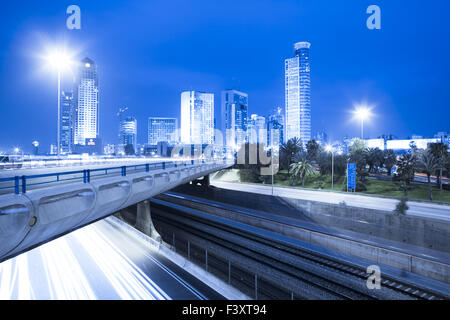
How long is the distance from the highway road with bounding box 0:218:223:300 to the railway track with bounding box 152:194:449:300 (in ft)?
18.2

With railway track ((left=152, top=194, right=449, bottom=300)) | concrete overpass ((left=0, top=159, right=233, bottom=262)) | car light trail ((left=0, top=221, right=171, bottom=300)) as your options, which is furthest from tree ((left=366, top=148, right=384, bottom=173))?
concrete overpass ((left=0, top=159, right=233, bottom=262))

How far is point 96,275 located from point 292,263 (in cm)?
1195

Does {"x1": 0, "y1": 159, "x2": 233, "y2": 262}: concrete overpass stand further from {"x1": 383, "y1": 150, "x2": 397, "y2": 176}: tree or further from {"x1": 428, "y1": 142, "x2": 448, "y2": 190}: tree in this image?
{"x1": 383, "y1": 150, "x2": 397, "y2": 176}: tree

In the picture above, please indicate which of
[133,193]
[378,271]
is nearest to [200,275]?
[133,193]

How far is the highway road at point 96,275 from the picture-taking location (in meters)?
10.2

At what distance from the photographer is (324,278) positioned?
13.2m

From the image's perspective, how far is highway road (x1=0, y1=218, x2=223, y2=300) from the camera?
1018cm

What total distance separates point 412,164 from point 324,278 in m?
25.9

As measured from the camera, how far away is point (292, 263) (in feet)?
49.0

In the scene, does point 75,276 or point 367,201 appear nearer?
point 75,276

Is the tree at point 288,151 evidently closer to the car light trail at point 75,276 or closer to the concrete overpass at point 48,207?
the car light trail at point 75,276

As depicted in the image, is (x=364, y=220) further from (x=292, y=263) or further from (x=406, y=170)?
(x=406, y=170)

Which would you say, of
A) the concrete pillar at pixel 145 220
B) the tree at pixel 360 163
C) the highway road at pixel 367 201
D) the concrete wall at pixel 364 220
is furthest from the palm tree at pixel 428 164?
the concrete pillar at pixel 145 220

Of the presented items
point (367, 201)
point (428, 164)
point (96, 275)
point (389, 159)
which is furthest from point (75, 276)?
point (389, 159)
